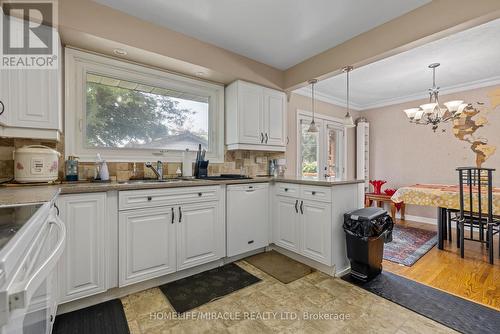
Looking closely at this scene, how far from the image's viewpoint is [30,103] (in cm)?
176

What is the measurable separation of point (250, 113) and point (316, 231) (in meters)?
1.66

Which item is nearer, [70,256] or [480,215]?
[70,256]

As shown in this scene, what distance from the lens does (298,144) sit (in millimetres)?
4082

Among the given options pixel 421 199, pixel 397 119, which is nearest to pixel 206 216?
pixel 421 199

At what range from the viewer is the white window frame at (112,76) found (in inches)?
85.4

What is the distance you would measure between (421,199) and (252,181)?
2.29m

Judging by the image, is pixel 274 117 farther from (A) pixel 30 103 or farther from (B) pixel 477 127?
(B) pixel 477 127

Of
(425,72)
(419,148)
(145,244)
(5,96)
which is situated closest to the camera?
(5,96)

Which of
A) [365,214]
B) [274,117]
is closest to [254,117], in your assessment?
[274,117]

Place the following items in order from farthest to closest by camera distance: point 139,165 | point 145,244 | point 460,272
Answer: point 139,165 → point 460,272 → point 145,244

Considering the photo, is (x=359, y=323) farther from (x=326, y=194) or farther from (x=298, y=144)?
(x=298, y=144)

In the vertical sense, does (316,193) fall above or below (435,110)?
below

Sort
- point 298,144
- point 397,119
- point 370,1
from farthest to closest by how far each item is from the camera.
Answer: point 397,119 → point 298,144 → point 370,1

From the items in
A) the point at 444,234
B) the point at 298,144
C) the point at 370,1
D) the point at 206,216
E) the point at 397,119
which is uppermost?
the point at 370,1
